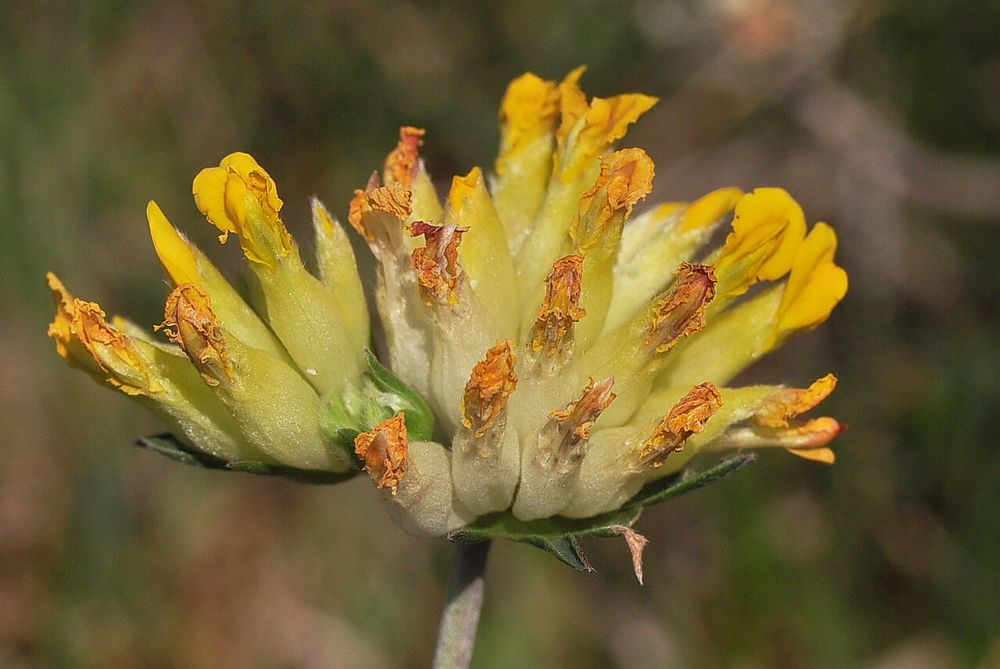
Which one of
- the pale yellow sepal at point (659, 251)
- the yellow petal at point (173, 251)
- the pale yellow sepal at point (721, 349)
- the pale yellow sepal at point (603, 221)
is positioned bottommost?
the pale yellow sepal at point (721, 349)

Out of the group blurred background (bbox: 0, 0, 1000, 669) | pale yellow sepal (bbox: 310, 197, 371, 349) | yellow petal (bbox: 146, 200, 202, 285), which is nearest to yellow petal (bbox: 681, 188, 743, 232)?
pale yellow sepal (bbox: 310, 197, 371, 349)

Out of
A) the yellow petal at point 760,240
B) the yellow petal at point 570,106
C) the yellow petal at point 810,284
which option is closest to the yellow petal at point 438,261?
the yellow petal at point 570,106

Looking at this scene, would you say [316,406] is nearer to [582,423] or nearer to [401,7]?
[582,423]

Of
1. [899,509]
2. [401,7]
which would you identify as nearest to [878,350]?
[899,509]

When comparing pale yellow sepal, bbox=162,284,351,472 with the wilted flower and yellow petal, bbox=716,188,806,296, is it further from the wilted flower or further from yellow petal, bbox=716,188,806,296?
yellow petal, bbox=716,188,806,296

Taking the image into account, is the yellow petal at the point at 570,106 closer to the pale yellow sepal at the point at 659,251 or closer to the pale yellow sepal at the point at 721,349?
the pale yellow sepal at the point at 659,251

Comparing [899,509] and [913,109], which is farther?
[913,109]

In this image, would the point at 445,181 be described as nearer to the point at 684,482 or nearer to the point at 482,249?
the point at 482,249
